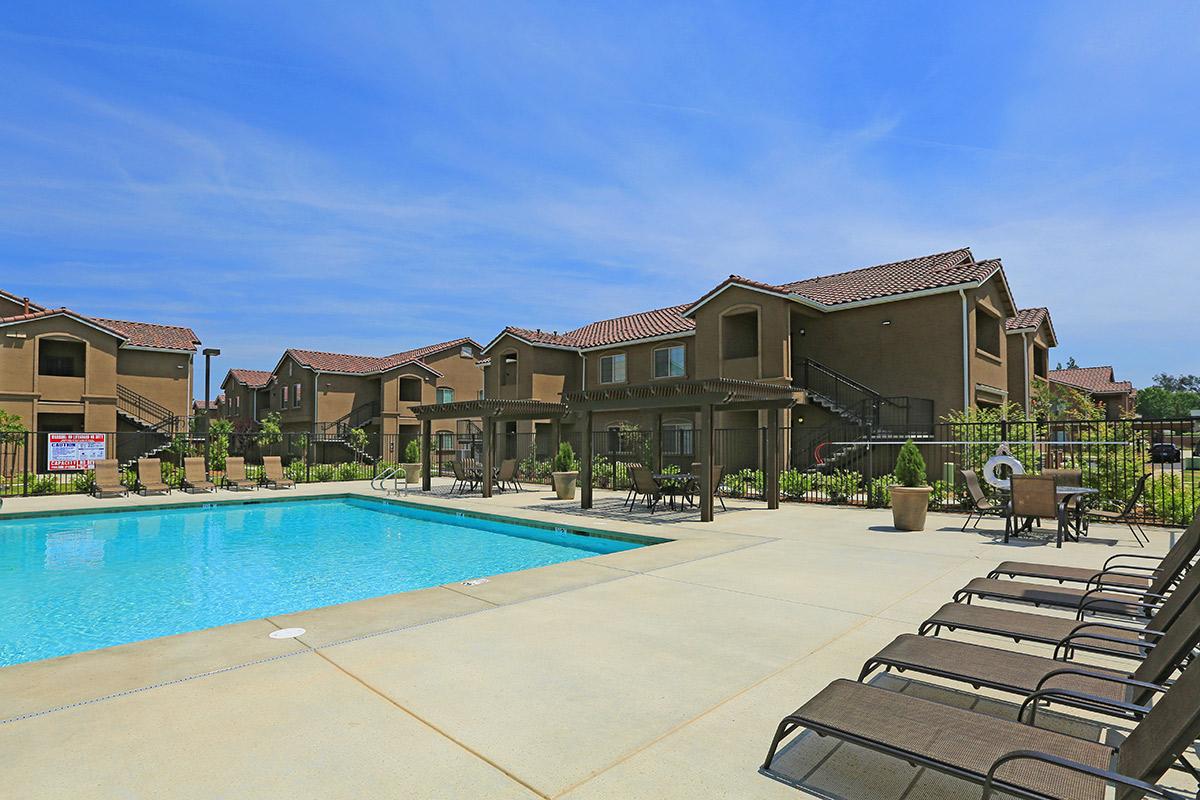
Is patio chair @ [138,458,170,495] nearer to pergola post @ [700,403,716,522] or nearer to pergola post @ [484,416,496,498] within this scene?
pergola post @ [484,416,496,498]

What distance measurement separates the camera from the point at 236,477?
67.3ft

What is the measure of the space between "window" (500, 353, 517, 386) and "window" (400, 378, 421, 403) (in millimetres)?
8860

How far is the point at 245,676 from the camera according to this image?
4129 millimetres

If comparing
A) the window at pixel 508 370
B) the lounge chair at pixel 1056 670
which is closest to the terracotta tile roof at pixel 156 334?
the window at pixel 508 370

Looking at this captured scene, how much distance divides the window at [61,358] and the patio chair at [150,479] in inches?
555

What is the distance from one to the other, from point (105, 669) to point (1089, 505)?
14.2 m

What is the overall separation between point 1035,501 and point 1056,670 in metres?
7.95

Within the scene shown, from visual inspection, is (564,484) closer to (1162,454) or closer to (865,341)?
(865,341)

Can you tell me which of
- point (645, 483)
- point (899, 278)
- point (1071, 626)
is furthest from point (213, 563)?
point (899, 278)

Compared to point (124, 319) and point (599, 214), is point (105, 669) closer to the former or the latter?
point (599, 214)

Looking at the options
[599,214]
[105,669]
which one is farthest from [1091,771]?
[599,214]

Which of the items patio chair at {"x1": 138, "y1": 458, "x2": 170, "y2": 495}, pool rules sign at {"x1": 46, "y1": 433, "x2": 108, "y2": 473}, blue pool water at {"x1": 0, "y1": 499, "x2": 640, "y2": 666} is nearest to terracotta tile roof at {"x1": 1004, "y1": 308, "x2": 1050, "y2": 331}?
blue pool water at {"x1": 0, "y1": 499, "x2": 640, "y2": 666}

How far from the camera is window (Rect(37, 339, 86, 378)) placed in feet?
93.3

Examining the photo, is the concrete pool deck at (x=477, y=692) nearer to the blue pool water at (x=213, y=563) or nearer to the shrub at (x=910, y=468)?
the blue pool water at (x=213, y=563)
